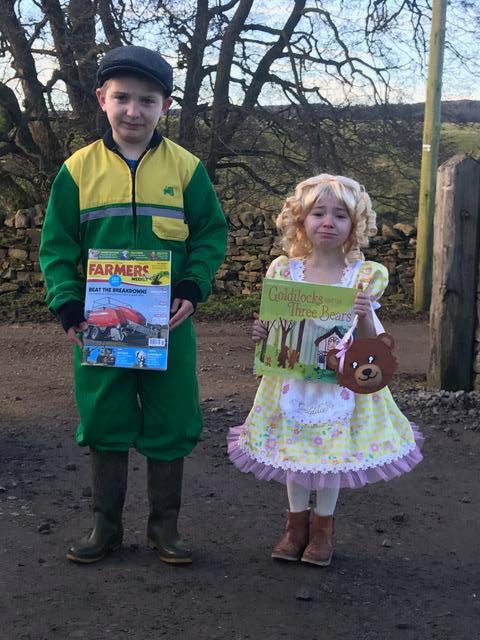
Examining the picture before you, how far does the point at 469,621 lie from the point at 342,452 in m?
0.73

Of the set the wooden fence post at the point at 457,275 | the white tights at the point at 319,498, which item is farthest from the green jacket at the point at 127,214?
the wooden fence post at the point at 457,275

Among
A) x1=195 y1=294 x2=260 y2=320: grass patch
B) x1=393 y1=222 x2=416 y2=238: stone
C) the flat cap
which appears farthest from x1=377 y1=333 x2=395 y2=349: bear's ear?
x1=393 y1=222 x2=416 y2=238: stone

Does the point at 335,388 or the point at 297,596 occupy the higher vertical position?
the point at 335,388

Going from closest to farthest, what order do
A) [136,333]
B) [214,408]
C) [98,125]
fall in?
[136,333], [214,408], [98,125]

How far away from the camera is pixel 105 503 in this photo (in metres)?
3.37

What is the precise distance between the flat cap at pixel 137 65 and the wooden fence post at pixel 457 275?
11.7 feet

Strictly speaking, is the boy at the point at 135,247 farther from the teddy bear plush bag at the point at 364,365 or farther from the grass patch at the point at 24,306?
the grass patch at the point at 24,306

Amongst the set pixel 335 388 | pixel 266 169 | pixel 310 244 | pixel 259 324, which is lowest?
pixel 335 388

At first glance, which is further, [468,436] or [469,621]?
[468,436]

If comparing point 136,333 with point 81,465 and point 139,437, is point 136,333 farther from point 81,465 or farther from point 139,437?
point 81,465

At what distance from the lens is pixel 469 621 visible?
2926 mm

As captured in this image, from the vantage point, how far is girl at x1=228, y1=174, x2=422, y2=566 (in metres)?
3.23

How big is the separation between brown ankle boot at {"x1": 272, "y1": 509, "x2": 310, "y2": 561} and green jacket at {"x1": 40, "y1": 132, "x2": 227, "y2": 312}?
964 millimetres

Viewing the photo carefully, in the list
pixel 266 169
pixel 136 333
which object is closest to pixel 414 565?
pixel 136 333
